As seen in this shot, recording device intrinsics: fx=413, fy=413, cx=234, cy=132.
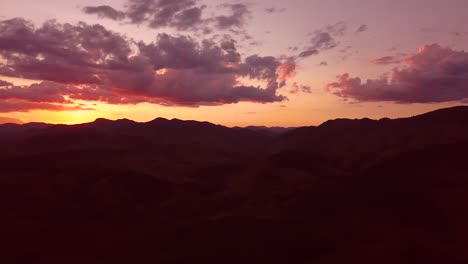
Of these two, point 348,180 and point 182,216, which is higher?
point 348,180

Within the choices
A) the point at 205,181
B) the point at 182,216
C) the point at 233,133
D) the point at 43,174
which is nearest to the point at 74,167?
the point at 43,174

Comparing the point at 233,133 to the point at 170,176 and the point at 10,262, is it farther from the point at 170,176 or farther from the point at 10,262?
the point at 10,262

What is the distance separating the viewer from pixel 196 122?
18450 cm

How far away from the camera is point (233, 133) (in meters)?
176

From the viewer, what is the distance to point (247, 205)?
2377 inches

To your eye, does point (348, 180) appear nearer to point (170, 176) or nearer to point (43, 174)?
point (170, 176)

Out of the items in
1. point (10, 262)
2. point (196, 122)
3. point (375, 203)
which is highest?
point (196, 122)

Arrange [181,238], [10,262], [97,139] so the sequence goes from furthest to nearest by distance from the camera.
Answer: [97,139]
[181,238]
[10,262]

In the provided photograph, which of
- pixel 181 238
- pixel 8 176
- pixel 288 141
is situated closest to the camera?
pixel 181 238

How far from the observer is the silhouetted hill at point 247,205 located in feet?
130

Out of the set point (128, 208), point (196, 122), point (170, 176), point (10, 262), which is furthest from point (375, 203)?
point (196, 122)

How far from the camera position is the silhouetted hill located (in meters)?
39.6

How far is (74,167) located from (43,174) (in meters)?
8.10

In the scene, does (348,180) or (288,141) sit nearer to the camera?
(348,180)
